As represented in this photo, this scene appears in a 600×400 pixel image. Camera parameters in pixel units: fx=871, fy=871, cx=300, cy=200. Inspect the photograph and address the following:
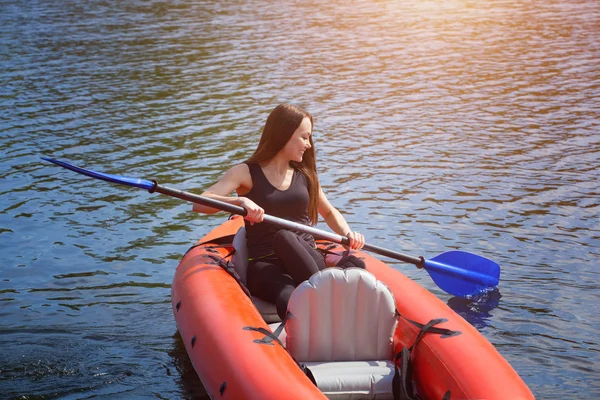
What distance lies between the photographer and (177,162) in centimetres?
1109

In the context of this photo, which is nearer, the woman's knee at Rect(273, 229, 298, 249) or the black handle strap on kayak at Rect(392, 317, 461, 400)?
the black handle strap on kayak at Rect(392, 317, 461, 400)

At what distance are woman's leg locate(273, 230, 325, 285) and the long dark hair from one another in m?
0.55

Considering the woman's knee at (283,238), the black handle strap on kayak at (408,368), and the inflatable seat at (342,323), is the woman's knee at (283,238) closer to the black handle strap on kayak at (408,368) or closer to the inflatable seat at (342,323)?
the inflatable seat at (342,323)

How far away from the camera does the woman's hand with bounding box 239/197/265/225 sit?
554 centimetres

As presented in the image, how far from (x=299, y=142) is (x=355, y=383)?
1.74 metres

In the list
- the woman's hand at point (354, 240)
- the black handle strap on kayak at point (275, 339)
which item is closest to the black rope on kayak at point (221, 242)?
the woman's hand at point (354, 240)

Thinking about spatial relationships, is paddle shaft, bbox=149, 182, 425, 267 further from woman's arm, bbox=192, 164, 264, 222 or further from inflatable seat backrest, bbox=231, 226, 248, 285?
inflatable seat backrest, bbox=231, 226, 248, 285

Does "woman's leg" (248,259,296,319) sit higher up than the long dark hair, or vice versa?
the long dark hair

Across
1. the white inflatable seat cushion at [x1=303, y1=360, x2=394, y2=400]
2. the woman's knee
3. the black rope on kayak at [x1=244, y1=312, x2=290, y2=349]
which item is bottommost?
the white inflatable seat cushion at [x1=303, y1=360, x2=394, y2=400]

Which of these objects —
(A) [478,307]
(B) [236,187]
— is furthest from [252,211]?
(A) [478,307]

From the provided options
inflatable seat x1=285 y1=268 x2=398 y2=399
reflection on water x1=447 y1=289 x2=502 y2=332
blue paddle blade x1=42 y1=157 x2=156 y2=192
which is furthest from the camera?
reflection on water x1=447 y1=289 x2=502 y2=332

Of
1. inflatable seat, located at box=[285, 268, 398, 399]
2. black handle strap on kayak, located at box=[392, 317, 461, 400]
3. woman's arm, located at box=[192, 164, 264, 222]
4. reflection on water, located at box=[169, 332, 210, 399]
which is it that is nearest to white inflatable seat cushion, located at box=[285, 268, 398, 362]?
inflatable seat, located at box=[285, 268, 398, 399]

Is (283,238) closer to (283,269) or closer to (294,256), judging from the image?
(294,256)

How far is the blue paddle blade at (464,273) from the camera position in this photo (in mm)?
6734
